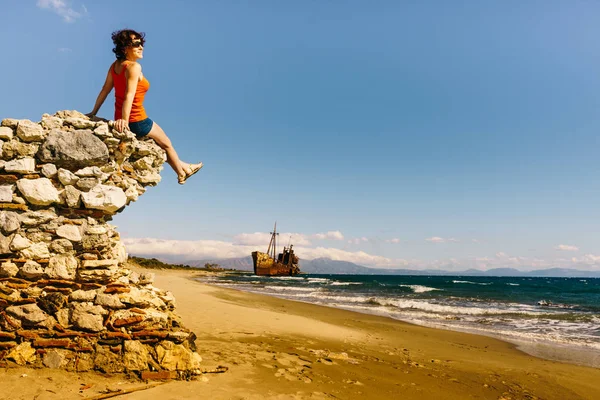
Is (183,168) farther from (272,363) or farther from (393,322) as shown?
(393,322)

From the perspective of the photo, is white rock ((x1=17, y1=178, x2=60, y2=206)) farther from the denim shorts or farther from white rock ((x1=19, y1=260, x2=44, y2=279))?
the denim shorts

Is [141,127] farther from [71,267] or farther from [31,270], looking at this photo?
[31,270]

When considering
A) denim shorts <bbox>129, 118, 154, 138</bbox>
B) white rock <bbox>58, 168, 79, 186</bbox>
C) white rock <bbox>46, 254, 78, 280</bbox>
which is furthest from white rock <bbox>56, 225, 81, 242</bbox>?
denim shorts <bbox>129, 118, 154, 138</bbox>

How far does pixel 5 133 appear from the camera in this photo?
4492mm

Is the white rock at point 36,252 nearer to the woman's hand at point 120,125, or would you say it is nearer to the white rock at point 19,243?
the white rock at point 19,243

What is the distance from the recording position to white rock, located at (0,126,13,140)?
4.48 meters

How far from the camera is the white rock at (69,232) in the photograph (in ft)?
14.7

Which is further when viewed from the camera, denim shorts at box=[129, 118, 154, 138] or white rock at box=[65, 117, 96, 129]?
denim shorts at box=[129, 118, 154, 138]

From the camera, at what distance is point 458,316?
16562mm

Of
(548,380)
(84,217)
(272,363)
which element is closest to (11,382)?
(84,217)

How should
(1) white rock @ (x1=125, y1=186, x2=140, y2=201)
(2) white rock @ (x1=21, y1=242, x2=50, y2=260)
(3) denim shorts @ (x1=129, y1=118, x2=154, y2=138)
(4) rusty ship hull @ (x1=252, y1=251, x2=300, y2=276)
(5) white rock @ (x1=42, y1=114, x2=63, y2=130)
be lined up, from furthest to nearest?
1. (4) rusty ship hull @ (x1=252, y1=251, x2=300, y2=276)
2. (3) denim shorts @ (x1=129, y1=118, x2=154, y2=138)
3. (1) white rock @ (x1=125, y1=186, x2=140, y2=201)
4. (5) white rock @ (x1=42, y1=114, x2=63, y2=130)
5. (2) white rock @ (x1=21, y1=242, x2=50, y2=260)

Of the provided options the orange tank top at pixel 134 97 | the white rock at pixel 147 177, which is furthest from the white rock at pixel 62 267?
the orange tank top at pixel 134 97

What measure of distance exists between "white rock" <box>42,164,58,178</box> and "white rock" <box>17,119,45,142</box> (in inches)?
15.7

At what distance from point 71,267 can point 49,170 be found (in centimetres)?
135
